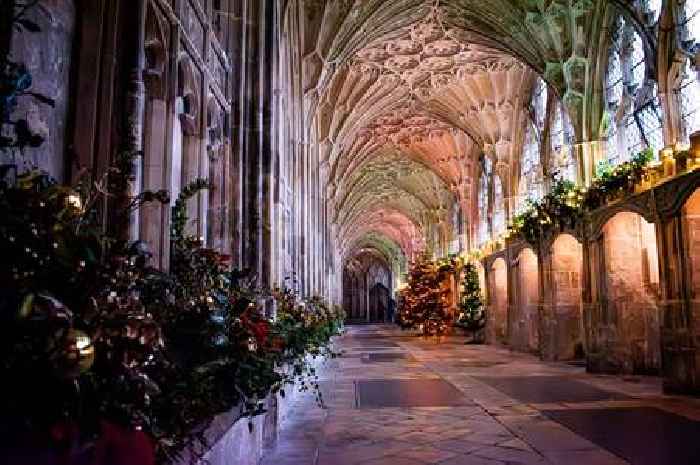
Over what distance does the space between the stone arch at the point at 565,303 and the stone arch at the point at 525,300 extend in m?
2.23

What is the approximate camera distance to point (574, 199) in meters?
12.4

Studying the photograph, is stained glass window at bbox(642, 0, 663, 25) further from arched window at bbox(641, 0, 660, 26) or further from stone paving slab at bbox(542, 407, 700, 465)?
stone paving slab at bbox(542, 407, 700, 465)

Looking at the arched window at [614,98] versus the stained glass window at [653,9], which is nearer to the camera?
the stained glass window at [653,9]

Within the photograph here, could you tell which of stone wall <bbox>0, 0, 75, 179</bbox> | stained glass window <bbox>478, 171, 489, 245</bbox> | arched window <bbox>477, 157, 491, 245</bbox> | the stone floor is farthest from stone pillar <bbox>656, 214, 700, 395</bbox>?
stained glass window <bbox>478, 171, 489, 245</bbox>

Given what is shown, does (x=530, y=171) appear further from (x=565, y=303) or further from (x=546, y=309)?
(x=565, y=303)

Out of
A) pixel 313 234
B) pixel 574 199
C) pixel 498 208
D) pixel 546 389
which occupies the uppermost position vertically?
pixel 498 208

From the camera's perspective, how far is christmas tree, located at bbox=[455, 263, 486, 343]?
20.5 m

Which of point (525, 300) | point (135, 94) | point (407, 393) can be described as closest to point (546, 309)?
point (525, 300)

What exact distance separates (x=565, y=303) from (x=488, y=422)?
8.75m

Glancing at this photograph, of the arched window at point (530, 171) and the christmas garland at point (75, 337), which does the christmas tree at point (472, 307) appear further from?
the christmas garland at point (75, 337)

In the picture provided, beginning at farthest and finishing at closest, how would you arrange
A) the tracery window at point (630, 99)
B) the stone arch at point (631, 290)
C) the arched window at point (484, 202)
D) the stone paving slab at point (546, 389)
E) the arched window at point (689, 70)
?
1. the arched window at point (484, 202)
2. the tracery window at point (630, 99)
3. the stone arch at point (631, 290)
4. the arched window at point (689, 70)
5. the stone paving slab at point (546, 389)

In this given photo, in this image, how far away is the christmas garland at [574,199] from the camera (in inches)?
400

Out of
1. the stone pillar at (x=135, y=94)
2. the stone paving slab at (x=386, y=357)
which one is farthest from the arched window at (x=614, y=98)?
the stone pillar at (x=135, y=94)

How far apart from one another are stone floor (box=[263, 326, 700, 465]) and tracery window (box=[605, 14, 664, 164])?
4738mm
